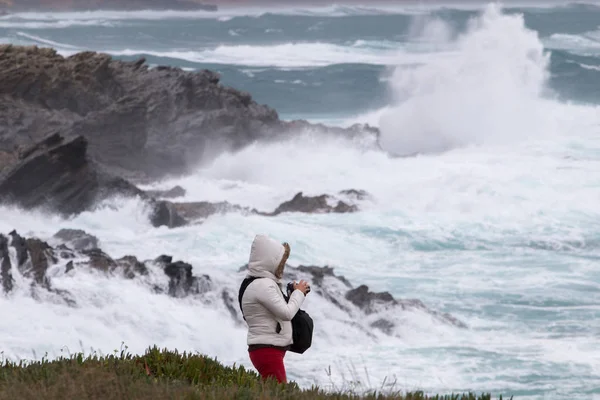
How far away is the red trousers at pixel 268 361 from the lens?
25.0 feet

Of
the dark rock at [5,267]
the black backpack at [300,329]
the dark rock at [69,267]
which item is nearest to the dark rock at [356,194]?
the dark rock at [69,267]

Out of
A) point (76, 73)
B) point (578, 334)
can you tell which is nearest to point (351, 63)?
point (76, 73)

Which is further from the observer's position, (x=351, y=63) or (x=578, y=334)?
(x=351, y=63)

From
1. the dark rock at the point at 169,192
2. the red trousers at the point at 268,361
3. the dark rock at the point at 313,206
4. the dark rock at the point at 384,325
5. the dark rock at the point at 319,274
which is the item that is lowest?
the dark rock at the point at 169,192

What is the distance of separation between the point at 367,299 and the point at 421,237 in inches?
370

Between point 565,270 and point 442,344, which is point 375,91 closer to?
point 565,270

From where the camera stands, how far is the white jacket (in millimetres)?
7484

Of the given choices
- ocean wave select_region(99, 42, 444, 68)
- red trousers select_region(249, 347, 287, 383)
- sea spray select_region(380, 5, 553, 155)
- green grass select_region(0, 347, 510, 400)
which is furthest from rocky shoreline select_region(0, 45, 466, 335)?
ocean wave select_region(99, 42, 444, 68)

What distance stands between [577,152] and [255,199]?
15.9 meters

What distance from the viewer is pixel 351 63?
306ft

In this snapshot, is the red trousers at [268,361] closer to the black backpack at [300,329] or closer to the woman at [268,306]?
the woman at [268,306]

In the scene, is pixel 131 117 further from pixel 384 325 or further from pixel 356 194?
pixel 384 325

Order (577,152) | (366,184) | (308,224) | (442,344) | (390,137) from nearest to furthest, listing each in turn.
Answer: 1. (442,344)
2. (308,224)
3. (366,184)
4. (577,152)
5. (390,137)

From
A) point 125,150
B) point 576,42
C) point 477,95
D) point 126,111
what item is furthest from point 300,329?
point 576,42
